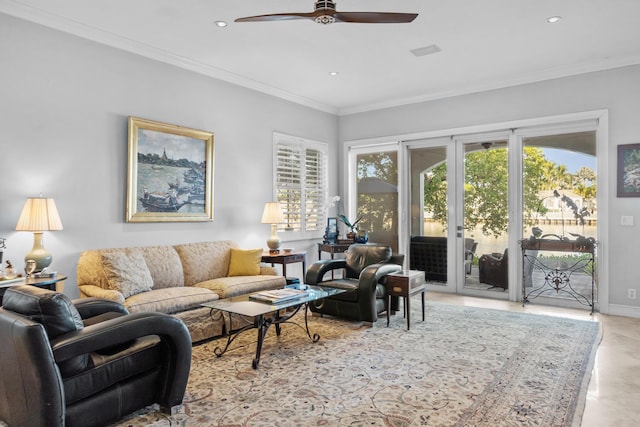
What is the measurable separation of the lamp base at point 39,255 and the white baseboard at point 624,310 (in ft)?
19.8

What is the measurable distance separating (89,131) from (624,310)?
20.5 feet

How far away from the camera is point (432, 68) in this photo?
519 centimetres

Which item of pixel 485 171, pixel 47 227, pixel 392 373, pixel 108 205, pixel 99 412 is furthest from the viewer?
pixel 485 171

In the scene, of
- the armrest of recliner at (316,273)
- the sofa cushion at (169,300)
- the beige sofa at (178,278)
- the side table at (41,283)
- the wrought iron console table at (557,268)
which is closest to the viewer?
the side table at (41,283)

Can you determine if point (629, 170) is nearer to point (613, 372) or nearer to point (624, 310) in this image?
point (624, 310)

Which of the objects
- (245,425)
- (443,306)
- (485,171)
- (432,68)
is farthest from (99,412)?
(485,171)

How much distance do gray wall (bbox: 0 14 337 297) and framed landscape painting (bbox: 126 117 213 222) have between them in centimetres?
10

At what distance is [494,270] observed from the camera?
235 inches

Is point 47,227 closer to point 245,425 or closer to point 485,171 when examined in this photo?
point 245,425

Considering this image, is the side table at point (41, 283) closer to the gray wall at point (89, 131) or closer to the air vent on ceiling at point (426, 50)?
the gray wall at point (89, 131)

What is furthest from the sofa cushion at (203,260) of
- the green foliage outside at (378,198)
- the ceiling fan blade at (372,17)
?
the ceiling fan blade at (372,17)

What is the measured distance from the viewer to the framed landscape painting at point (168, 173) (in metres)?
4.41

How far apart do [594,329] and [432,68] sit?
3.45 meters

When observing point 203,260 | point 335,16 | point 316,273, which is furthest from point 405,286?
point 335,16
